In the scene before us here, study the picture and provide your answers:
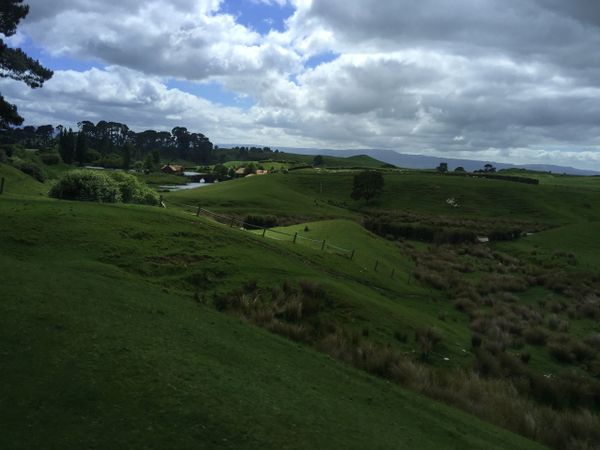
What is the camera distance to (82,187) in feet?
108

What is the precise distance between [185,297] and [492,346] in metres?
14.9

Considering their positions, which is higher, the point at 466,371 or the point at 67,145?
the point at 67,145

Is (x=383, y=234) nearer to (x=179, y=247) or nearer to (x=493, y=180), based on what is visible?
(x=179, y=247)

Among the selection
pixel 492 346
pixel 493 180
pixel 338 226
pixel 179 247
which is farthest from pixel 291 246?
pixel 493 180

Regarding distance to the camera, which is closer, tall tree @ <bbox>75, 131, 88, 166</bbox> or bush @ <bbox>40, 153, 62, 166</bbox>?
bush @ <bbox>40, 153, 62, 166</bbox>

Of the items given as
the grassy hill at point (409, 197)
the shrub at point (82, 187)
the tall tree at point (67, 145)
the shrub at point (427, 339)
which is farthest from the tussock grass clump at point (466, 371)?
the tall tree at point (67, 145)

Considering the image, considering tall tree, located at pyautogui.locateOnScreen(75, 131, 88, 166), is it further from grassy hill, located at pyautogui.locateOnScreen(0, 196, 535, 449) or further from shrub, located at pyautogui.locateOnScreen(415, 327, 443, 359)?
shrub, located at pyautogui.locateOnScreen(415, 327, 443, 359)

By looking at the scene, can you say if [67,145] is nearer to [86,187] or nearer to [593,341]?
[86,187]

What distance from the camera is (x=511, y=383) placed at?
1777 centimetres

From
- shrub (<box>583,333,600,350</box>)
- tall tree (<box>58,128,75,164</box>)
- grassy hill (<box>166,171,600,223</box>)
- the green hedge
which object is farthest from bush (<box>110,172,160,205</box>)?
tall tree (<box>58,128,75,164</box>)

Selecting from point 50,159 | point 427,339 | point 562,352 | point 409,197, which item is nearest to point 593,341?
point 562,352

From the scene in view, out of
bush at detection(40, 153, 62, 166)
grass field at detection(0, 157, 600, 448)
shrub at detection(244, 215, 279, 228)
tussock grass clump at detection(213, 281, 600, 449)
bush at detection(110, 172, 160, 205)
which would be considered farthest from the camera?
bush at detection(40, 153, 62, 166)

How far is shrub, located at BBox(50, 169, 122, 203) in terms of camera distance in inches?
1293

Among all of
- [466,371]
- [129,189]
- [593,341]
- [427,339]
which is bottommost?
[593,341]
